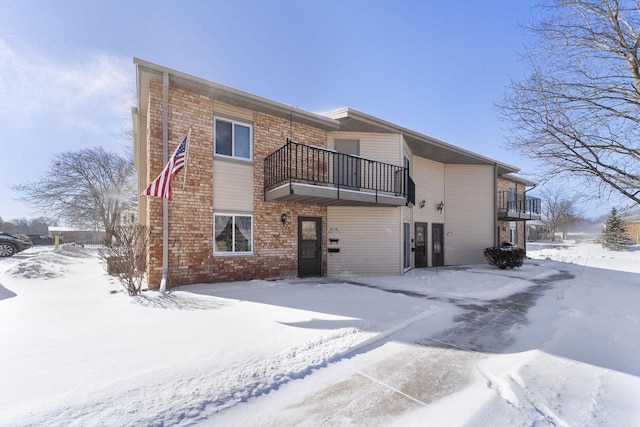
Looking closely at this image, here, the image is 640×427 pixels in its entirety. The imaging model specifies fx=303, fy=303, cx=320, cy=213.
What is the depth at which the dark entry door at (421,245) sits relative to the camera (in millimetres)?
13891

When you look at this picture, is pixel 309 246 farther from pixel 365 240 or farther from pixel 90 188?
pixel 90 188

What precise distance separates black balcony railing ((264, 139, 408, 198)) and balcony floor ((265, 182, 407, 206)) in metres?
0.29

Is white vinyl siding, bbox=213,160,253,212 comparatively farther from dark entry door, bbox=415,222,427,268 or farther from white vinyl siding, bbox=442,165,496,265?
white vinyl siding, bbox=442,165,496,265

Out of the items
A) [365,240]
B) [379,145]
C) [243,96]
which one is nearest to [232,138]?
[243,96]

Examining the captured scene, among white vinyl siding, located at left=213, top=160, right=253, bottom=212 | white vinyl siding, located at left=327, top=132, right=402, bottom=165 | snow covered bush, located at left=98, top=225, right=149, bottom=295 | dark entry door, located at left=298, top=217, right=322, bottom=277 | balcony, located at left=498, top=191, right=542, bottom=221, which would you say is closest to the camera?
snow covered bush, located at left=98, top=225, right=149, bottom=295

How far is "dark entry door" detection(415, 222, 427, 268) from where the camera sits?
1389cm

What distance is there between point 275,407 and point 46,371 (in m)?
2.42

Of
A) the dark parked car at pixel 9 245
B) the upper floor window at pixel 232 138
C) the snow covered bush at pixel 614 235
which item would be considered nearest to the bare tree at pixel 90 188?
the dark parked car at pixel 9 245

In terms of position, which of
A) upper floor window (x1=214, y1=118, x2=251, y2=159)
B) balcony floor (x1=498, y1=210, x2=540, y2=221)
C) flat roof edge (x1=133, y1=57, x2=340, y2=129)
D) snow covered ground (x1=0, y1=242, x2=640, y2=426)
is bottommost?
snow covered ground (x1=0, y1=242, x2=640, y2=426)

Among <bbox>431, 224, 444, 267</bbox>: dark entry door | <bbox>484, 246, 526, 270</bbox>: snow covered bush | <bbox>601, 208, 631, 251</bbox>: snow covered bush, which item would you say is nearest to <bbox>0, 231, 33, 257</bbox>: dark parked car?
<bbox>431, 224, 444, 267</bbox>: dark entry door

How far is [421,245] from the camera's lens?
14109 millimetres

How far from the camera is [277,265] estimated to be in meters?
9.63

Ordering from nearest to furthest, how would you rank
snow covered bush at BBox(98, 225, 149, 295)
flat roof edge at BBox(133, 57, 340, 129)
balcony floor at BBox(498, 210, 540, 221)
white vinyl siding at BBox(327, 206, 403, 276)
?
snow covered bush at BBox(98, 225, 149, 295), flat roof edge at BBox(133, 57, 340, 129), white vinyl siding at BBox(327, 206, 403, 276), balcony floor at BBox(498, 210, 540, 221)

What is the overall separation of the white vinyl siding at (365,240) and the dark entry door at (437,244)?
4.16 metres
